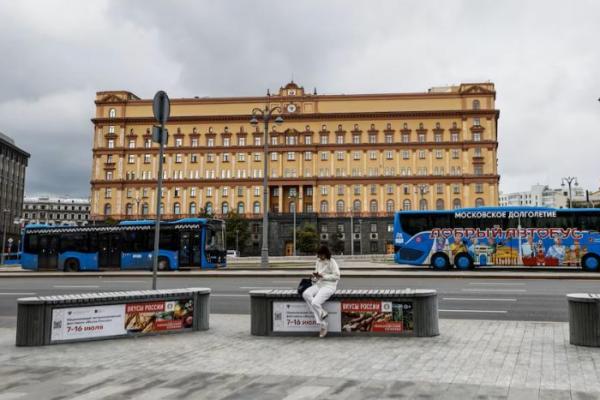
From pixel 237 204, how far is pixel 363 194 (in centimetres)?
2305

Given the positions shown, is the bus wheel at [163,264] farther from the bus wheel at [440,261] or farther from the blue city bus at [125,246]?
the bus wheel at [440,261]

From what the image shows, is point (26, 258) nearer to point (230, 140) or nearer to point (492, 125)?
point (230, 140)

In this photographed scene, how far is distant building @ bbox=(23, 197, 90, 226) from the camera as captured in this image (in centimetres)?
16500

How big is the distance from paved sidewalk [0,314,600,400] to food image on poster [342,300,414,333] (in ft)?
0.80

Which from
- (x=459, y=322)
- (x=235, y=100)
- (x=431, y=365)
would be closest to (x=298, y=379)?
(x=431, y=365)

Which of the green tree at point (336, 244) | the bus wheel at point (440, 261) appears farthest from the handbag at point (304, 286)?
the green tree at point (336, 244)

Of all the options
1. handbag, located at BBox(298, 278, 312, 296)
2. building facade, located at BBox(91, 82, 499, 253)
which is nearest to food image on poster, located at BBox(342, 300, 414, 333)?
handbag, located at BBox(298, 278, 312, 296)

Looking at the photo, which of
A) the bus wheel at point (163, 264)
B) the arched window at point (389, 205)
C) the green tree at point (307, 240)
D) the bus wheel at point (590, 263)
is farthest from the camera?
the arched window at point (389, 205)

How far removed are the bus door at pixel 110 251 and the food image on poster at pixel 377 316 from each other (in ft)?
80.4

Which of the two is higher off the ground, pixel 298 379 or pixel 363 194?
pixel 363 194

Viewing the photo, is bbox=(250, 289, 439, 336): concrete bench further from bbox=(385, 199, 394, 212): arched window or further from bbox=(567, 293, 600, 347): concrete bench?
bbox=(385, 199, 394, 212): arched window

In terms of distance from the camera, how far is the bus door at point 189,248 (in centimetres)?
2978

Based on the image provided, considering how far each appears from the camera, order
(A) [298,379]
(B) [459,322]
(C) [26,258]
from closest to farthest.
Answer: (A) [298,379] → (B) [459,322] → (C) [26,258]

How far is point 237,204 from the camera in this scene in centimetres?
9162
